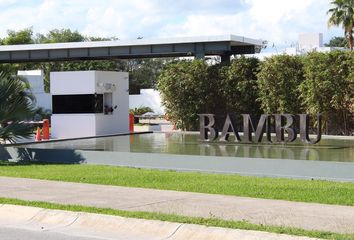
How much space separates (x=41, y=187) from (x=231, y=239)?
6.52 m

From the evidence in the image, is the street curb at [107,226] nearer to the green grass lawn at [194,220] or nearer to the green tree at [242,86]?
the green grass lawn at [194,220]

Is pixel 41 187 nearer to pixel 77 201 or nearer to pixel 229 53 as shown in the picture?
pixel 77 201

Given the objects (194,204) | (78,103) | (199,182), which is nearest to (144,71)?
(78,103)

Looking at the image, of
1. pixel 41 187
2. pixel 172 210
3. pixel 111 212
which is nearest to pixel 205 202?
pixel 172 210

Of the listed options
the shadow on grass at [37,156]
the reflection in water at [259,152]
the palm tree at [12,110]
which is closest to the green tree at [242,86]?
the reflection in water at [259,152]

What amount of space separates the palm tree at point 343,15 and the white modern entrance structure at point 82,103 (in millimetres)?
31066

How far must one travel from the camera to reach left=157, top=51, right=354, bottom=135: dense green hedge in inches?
1161

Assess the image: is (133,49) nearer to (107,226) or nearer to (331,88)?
(331,88)

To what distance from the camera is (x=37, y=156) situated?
2081cm

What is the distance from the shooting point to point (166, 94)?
35375 millimetres

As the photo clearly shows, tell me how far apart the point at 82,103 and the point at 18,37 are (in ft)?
196

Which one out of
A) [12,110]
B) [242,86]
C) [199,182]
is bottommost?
[199,182]

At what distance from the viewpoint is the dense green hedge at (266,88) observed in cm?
2948

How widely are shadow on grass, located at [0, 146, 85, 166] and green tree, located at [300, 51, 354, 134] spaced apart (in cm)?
1422
